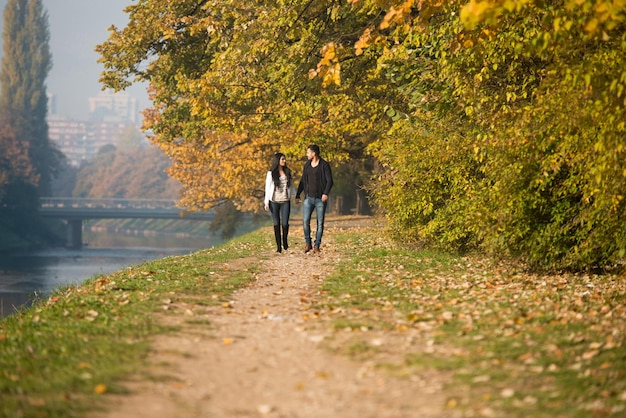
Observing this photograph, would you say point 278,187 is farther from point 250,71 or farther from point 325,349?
point 325,349

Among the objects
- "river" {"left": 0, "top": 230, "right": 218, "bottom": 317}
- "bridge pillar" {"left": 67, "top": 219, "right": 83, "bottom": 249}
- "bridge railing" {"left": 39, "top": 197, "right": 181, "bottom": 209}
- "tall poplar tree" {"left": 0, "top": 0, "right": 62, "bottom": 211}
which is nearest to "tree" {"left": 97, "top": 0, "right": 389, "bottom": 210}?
"river" {"left": 0, "top": 230, "right": 218, "bottom": 317}

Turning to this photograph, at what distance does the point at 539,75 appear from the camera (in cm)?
1548

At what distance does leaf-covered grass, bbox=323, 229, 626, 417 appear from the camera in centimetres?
670

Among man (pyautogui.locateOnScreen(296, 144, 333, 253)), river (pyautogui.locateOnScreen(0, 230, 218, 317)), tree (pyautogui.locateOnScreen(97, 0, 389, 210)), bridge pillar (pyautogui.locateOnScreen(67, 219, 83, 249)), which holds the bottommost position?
river (pyautogui.locateOnScreen(0, 230, 218, 317))

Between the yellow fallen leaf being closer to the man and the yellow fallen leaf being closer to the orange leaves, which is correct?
the orange leaves

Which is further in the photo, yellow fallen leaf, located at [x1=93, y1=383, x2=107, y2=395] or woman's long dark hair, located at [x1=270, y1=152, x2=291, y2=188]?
woman's long dark hair, located at [x1=270, y1=152, x2=291, y2=188]

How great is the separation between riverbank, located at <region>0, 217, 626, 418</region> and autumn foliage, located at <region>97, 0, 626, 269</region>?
1301 millimetres

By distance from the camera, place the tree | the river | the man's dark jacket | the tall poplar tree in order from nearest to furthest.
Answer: the man's dark jacket
the tree
the river
the tall poplar tree

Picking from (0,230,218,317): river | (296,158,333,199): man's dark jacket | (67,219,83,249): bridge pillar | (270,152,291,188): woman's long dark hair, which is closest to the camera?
(296,158,333,199): man's dark jacket

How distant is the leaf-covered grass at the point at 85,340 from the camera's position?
6.83m

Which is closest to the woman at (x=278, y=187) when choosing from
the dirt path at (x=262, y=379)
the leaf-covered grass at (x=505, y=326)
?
the leaf-covered grass at (x=505, y=326)

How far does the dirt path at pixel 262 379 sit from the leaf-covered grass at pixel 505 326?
17.3 inches

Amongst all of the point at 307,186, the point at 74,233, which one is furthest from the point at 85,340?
the point at 74,233

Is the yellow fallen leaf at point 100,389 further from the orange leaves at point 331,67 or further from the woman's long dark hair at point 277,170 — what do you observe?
the woman's long dark hair at point 277,170
